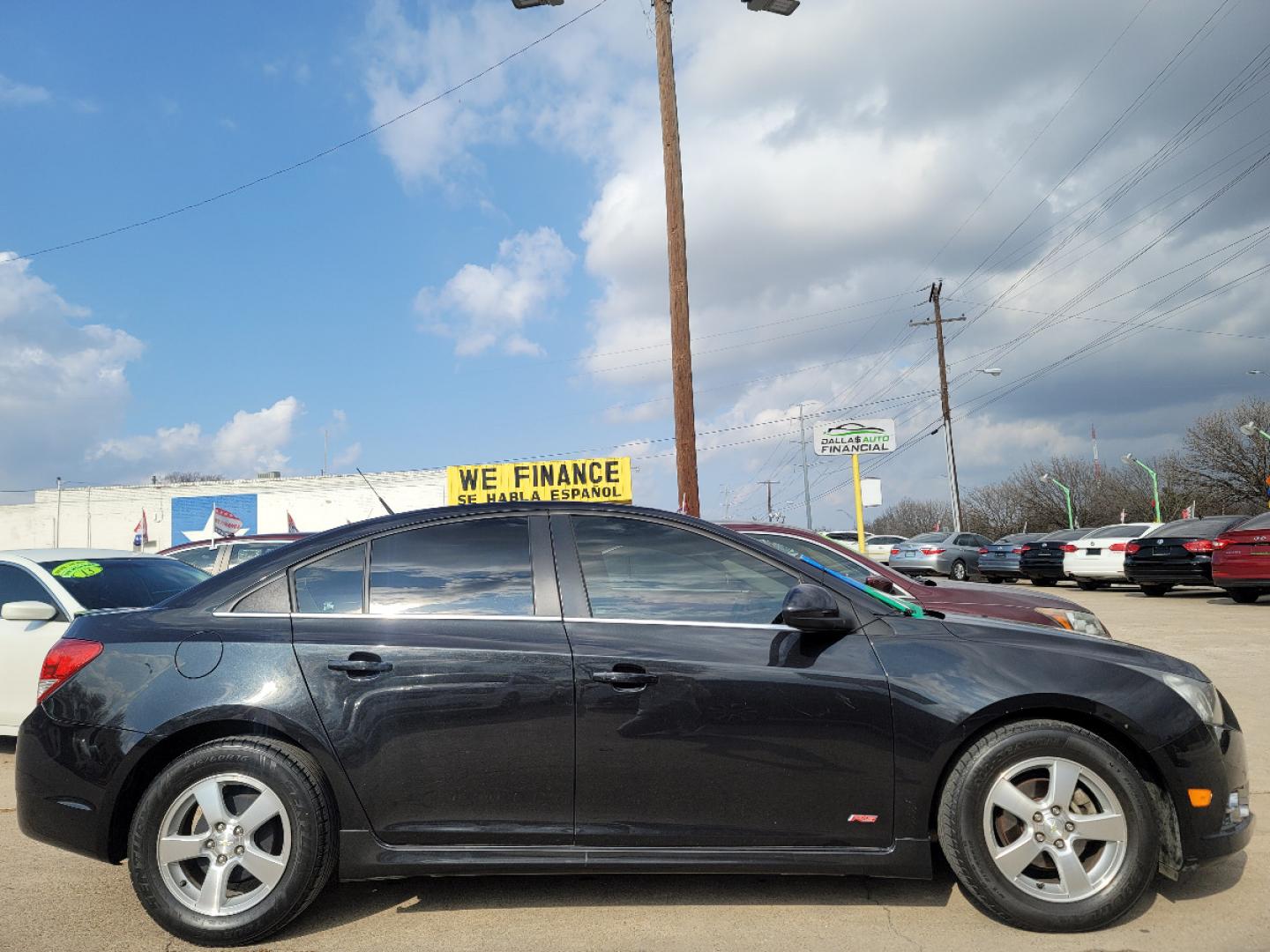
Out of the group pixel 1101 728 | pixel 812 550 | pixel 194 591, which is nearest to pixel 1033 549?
pixel 812 550

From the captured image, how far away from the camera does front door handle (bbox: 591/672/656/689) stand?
125 inches

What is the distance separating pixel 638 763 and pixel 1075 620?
421 cm

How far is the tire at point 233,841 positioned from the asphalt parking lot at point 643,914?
0.44ft

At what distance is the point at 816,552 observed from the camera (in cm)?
695

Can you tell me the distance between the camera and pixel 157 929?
331 cm

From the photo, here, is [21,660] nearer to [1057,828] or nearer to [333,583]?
[333,583]

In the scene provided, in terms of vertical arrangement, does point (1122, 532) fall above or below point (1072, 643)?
above

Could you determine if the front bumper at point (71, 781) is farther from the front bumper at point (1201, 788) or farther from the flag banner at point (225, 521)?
the flag banner at point (225, 521)

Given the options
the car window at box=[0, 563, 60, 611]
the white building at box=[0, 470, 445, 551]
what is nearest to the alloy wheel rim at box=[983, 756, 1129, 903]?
the car window at box=[0, 563, 60, 611]

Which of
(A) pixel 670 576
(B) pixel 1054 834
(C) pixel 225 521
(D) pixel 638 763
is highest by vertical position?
(C) pixel 225 521

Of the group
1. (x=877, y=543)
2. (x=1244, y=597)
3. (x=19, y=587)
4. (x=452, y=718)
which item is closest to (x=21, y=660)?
(x=19, y=587)

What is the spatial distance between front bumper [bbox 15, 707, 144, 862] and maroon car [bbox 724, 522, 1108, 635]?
3524 mm

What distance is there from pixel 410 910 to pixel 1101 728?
2.69 m

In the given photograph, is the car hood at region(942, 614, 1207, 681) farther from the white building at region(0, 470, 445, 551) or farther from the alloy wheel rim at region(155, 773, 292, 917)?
the white building at region(0, 470, 445, 551)
